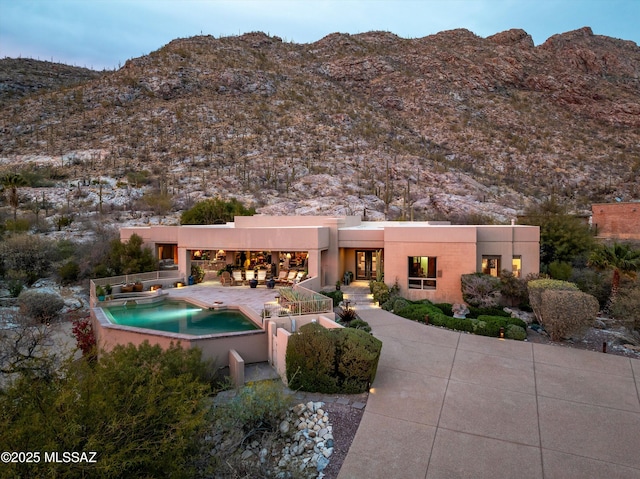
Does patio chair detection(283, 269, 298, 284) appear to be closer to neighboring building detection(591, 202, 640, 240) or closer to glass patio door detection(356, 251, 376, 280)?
glass patio door detection(356, 251, 376, 280)

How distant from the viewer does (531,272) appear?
1734 cm

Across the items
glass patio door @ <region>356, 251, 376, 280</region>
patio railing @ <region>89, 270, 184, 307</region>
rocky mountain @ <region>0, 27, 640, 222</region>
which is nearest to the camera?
patio railing @ <region>89, 270, 184, 307</region>

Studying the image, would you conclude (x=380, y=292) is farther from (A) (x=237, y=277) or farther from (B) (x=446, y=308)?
(A) (x=237, y=277)

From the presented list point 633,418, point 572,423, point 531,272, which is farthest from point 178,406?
point 531,272

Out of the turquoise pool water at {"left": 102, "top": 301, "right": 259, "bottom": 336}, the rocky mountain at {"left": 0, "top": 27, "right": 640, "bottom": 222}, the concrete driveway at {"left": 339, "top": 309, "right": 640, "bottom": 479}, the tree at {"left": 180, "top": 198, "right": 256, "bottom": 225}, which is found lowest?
the concrete driveway at {"left": 339, "top": 309, "right": 640, "bottom": 479}

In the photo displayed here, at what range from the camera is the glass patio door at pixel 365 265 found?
20.4 m

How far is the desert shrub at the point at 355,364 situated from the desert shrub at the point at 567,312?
6.57m

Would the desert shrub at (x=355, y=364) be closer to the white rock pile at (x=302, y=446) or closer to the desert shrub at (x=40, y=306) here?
the white rock pile at (x=302, y=446)

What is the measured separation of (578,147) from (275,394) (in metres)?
56.5

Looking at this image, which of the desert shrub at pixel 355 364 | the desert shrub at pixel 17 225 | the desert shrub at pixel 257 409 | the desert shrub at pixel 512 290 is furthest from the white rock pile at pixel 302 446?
the desert shrub at pixel 17 225

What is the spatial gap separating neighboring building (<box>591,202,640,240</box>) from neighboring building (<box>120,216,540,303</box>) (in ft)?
64.8

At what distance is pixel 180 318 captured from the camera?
527 inches

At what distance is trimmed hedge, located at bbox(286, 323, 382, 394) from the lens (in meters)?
8.69

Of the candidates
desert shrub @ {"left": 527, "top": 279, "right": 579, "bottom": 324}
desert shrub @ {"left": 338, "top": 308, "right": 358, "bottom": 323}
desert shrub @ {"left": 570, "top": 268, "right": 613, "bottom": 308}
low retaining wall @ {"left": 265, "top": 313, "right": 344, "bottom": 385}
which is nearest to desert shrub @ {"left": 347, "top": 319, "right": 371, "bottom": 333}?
desert shrub @ {"left": 338, "top": 308, "right": 358, "bottom": 323}
